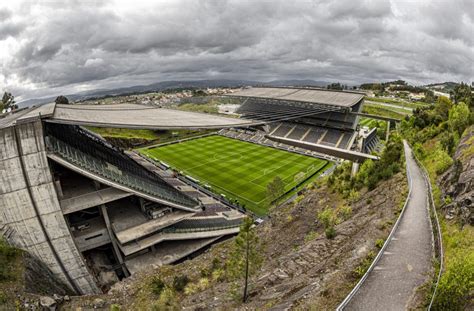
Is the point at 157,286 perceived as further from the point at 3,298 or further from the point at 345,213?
the point at 345,213

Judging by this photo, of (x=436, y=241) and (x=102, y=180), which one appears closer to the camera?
(x=436, y=241)

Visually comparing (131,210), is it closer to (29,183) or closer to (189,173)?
(29,183)

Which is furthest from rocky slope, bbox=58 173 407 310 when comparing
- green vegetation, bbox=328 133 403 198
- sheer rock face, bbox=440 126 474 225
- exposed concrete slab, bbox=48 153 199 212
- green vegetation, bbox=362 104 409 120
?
green vegetation, bbox=362 104 409 120

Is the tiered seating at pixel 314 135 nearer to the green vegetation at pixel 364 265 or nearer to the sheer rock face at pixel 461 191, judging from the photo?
the sheer rock face at pixel 461 191

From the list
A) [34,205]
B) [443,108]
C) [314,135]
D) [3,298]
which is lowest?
[3,298]

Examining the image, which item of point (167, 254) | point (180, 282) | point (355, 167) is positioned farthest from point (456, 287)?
point (355, 167)

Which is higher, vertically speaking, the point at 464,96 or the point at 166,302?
the point at 464,96
